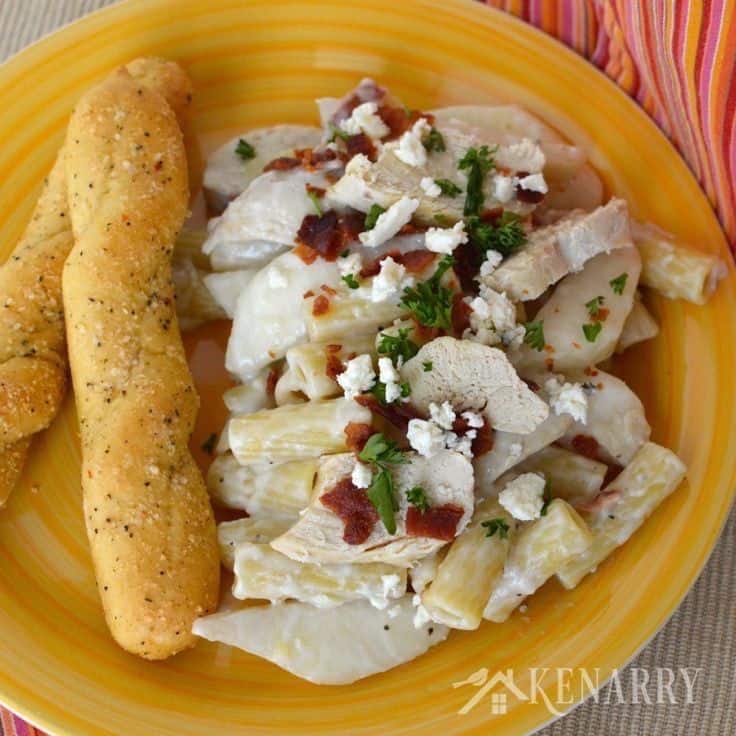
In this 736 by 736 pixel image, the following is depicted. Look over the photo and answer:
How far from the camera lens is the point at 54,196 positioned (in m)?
2.91

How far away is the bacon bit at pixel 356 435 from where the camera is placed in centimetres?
240

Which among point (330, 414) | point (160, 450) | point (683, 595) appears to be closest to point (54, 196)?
point (160, 450)

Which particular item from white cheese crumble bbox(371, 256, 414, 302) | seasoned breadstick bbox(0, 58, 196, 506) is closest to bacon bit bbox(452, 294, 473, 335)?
white cheese crumble bbox(371, 256, 414, 302)

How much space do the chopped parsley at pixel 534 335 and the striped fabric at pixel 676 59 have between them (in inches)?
28.9

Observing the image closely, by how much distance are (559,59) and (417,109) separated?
0.47m

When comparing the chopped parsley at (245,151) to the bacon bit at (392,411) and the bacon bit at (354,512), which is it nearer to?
the bacon bit at (392,411)

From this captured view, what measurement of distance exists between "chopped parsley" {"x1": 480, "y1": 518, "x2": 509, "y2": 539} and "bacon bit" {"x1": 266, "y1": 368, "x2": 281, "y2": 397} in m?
0.67

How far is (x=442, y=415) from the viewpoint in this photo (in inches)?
95.8

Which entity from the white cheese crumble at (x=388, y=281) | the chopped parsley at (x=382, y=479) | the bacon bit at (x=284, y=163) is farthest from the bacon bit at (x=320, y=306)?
the bacon bit at (x=284, y=163)

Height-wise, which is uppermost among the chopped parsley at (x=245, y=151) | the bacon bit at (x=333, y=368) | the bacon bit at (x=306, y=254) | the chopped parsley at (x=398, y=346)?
the chopped parsley at (x=245, y=151)

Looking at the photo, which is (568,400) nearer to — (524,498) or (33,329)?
(524,498)

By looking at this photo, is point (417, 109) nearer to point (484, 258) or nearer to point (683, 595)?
point (484, 258)

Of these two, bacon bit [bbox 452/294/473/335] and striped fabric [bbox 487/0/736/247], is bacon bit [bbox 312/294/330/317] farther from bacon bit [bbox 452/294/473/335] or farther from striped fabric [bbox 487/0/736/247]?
striped fabric [bbox 487/0/736/247]

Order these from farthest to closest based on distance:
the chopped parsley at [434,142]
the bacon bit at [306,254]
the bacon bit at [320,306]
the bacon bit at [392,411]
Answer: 1. the chopped parsley at [434,142]
2. the bacon bit at [306,254]
3. the bacon bit at [320,306]
4. the bacon bit at [392,411]
